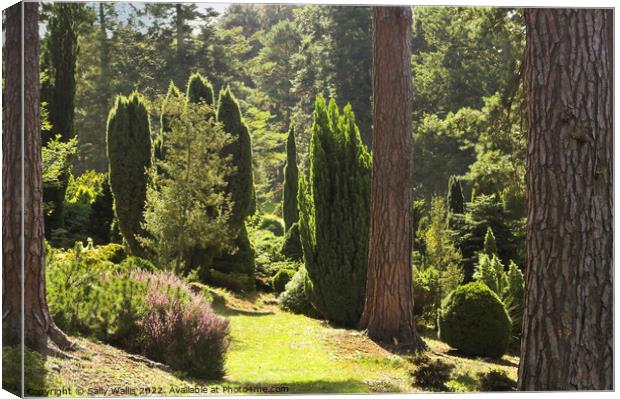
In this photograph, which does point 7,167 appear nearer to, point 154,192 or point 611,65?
point 154,192

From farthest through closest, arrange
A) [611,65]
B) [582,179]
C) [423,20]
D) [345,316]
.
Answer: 1. [345,316]
2. [423,20]
3. [611,65]
4. [582,179]

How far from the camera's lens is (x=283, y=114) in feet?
27.6

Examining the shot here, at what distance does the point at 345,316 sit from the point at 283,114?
247cm

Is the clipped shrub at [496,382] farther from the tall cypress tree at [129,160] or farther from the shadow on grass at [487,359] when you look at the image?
the tall cypress tree at [129,160]

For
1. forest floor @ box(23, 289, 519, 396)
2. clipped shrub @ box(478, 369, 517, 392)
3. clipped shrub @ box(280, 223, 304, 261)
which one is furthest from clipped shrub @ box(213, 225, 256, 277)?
clipped shrub @ box(478, 369, 517, 392)

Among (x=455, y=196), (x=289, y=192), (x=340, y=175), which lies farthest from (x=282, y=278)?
(x=289, y=192)

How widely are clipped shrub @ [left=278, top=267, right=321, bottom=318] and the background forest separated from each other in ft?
0.09

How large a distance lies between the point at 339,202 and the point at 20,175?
442 centimetres

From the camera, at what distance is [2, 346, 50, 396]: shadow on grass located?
5078 millimetres

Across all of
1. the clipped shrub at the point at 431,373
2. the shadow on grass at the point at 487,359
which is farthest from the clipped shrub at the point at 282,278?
the clipped shrub at the point at 431,373

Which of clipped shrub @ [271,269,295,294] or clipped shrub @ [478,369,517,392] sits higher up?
clipped shrub @ [271,269,295,294]

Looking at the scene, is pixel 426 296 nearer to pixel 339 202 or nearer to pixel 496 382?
pixel 339 202

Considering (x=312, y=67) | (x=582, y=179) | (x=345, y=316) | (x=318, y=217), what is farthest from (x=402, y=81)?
(x=582, y=179)

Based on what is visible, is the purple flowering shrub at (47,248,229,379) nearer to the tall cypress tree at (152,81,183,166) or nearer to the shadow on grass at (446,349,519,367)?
the shadow on grass at (446,349,519,367)
